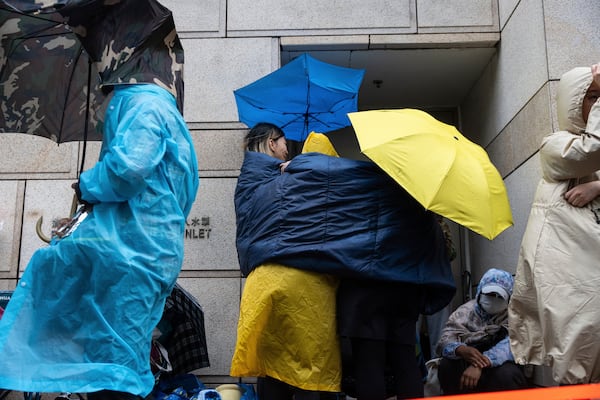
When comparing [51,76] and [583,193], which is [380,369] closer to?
[583,193]

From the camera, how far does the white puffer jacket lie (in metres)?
3.34

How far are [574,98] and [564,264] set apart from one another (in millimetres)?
819

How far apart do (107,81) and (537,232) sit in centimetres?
217

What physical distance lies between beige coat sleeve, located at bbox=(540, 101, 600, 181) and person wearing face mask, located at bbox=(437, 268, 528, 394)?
1.30 metres

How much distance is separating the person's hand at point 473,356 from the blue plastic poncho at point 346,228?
0.78 m

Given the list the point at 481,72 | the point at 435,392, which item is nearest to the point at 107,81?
the point at 435,392

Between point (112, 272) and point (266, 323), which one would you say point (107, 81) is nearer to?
point (112, 272)

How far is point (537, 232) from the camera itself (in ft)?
11.8

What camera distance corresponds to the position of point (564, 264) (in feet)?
11.3

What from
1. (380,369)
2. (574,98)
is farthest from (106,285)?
(574,98)

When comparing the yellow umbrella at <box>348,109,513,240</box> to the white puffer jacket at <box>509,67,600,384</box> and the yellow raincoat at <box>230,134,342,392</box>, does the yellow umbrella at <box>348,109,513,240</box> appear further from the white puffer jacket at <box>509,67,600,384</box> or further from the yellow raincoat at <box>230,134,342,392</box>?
the yellow raincoat at <box>230,134,342,392</box>

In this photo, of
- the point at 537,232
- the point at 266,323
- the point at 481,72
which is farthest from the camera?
the point at 481,72

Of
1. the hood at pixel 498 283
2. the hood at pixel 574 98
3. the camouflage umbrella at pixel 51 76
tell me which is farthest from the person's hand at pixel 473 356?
the camouflage umbrella at pixel 51 76

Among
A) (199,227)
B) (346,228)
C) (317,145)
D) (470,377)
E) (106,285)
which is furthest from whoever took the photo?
(199,227)
